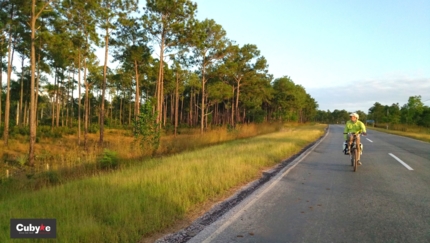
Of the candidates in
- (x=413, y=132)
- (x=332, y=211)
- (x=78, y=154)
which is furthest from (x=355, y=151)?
(x=413, y=132)

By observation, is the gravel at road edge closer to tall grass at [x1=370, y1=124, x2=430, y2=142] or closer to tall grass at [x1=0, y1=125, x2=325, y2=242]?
tall grass at [x1=0, y1=125, x2=325, y2=242]

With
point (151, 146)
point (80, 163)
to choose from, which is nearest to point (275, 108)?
point (151, 146)

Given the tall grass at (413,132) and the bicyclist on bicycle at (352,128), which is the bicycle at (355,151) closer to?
the bicyclist on bicycle at (352,128)

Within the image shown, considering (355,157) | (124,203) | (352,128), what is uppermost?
(352,128)

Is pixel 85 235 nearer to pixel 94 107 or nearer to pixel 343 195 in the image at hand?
pixel 343 195

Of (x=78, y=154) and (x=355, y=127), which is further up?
(x=355, y=127)

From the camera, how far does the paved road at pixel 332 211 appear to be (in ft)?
16.7

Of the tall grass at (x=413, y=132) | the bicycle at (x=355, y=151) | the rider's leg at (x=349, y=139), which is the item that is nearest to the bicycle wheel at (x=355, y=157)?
the bicycle at (x=355, y=151)

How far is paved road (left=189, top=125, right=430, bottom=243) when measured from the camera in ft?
16.7

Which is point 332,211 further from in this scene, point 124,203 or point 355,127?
point 355,127

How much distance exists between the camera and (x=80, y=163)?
13461 millimetres

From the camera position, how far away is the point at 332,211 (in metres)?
6.41

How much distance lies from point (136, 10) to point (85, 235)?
2358 centimetres

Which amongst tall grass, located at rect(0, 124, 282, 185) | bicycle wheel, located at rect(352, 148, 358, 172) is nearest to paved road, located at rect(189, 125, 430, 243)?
bicycle wheel, located at rect(352, 148, 358, 172)
